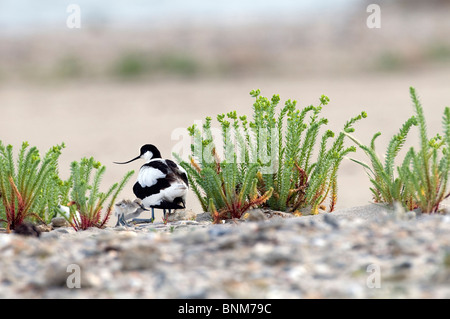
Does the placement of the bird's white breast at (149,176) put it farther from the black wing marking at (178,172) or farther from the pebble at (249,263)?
the pebble at (249,263)

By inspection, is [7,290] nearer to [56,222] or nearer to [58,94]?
[56,222]

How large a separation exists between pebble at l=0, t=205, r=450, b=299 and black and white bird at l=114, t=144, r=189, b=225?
4.07 ft

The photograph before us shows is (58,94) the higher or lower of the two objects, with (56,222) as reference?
higher

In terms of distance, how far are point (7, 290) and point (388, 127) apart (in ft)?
36.3

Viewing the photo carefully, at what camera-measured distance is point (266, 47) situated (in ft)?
71.4

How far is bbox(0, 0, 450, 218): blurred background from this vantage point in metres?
14.2

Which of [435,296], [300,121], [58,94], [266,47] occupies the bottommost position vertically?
[435,296]

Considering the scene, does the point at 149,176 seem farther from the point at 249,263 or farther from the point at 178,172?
the point at 249,263

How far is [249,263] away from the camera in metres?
3.53

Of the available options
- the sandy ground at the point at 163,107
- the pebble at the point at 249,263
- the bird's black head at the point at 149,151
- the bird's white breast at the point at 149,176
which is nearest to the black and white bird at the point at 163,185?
the bird's white breast at the point at 149,176

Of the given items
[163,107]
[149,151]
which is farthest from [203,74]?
[149,151]

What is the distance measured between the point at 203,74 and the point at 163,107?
342cm

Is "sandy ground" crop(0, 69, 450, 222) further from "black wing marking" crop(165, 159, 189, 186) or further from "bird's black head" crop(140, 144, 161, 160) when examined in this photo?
"black wing marking" crop(165, 159, 189, 186)

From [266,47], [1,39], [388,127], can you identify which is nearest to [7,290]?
[388,127]
